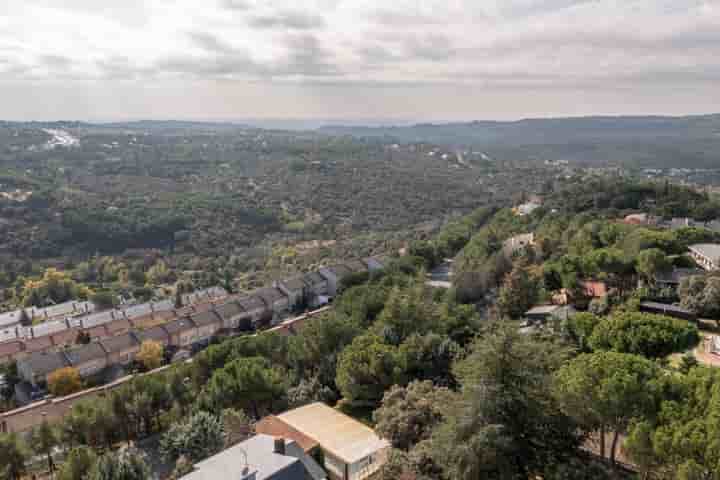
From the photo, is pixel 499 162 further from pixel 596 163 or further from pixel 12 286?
pixel 12 286

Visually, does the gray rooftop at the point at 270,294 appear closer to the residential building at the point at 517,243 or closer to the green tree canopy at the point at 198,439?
the residential building at the point at 517,243

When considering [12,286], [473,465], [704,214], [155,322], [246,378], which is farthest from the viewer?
[12,286]

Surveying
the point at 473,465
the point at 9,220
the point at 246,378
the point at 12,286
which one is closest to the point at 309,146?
the point at 9,220

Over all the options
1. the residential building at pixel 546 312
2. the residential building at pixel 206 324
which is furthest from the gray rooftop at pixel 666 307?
the residential building at pixel 206 324

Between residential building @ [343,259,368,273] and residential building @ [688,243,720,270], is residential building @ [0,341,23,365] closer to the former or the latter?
residential building @ [343,259,368,273]

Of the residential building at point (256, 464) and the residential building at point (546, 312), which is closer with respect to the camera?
the residential building at point (256, 464)

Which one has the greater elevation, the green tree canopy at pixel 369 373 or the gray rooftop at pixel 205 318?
the green tree canopy at pixel 369 373
